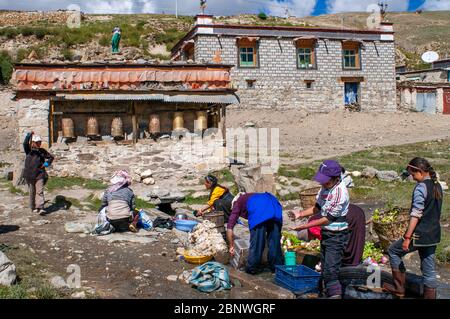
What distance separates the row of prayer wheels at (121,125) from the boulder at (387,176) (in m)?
5.50

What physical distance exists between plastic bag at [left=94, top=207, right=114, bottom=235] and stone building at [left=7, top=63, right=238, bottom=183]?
5155 millimetres

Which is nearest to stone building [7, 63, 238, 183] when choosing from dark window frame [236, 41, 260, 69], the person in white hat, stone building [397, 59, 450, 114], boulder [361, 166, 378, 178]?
the person in white hat

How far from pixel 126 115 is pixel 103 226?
6.50 m

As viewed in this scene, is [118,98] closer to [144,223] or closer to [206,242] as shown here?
[144,223]

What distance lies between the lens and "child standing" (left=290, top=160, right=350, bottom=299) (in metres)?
4.97

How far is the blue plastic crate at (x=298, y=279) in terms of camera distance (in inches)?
207

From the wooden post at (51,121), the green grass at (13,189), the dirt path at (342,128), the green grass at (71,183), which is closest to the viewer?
the green grass at (13,189)

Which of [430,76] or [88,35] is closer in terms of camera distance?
[430,76]

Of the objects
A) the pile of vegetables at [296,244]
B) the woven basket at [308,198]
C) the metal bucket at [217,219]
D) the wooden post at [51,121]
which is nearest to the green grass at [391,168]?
the woven basket at [308,198]

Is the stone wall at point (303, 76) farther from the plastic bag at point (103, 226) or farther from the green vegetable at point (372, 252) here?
the green vegetable at point (372, 252)

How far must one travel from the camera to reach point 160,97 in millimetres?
13547

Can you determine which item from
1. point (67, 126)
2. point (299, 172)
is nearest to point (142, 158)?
point (67, 126)

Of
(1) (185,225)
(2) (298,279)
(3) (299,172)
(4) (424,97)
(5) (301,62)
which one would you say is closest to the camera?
(2) (298,279)

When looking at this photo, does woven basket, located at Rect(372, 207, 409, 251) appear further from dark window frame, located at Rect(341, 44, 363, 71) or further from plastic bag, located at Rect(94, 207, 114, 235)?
dark window frame, located at Rect(341, 44, 363, 71)
